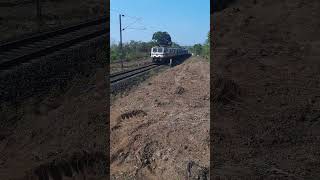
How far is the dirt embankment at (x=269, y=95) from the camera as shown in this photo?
431 inches

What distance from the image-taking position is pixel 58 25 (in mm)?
32062

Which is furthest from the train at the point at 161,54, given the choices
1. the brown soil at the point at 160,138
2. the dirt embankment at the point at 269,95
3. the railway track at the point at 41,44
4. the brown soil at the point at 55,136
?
the brown soil at the point at 55,136

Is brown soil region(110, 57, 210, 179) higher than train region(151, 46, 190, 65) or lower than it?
lower

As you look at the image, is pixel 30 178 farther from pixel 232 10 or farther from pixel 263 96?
pixel 232 10

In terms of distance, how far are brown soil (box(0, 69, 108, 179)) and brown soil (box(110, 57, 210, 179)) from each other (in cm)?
71

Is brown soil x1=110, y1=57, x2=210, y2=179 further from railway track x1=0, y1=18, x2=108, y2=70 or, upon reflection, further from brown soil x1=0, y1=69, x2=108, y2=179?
railway track x1=0, y1=18, x2=108, y2=70

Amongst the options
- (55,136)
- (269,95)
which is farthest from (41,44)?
(269,95)

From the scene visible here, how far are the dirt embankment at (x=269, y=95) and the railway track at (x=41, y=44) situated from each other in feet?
23.5

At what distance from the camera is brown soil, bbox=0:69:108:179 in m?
9.77

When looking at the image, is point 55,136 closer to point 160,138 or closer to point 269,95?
point 160,138

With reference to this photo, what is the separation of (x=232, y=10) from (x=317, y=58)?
15.4 m

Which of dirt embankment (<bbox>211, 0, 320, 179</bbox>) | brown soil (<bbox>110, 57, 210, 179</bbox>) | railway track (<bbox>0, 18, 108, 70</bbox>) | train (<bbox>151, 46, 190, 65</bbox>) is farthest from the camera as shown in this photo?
train (<bbox>151, 46, 190, 65</bbox>)

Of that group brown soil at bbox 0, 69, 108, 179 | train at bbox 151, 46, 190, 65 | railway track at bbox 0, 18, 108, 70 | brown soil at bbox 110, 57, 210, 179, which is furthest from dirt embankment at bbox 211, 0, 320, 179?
train at bbox 151, 46, 190, 65

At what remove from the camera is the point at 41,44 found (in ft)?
65.8
